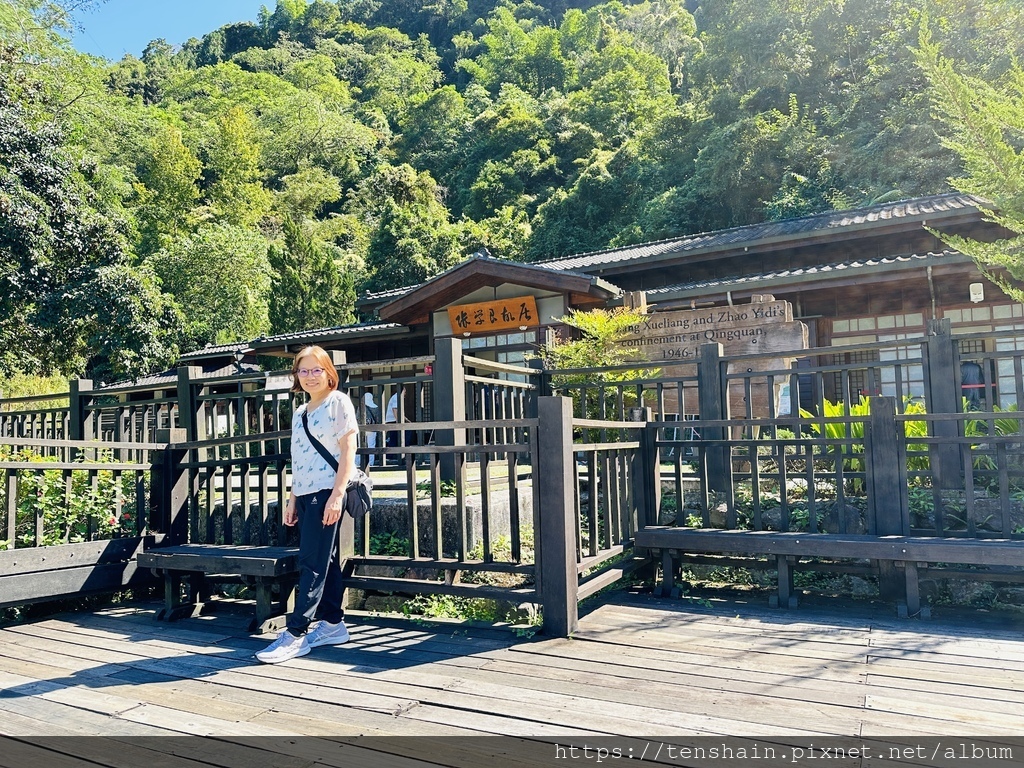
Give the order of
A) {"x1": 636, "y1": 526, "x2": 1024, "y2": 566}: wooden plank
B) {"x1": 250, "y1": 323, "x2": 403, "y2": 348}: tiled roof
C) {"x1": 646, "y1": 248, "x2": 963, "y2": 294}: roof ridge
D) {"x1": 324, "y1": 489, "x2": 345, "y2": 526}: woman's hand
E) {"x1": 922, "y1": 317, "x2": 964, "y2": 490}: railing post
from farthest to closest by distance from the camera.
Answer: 1. {"x1": 250, "y1": 323, "x2": 403, "y2": 348}: tiled roof
2. {"x1": 646, "y1": 248, "x2": 963, "y2": 294}: roof ridge
3. {"x1": 922, "y1": 317, "x2": 964, "y2": 490}: railing post
4. {"x1": 636, "y1": 526, "x2": 1024, "y2": 566}: wooden plank
5. {"x1": 324, "y1": 489, "x2": 345, "y2": 526}: woman's hand

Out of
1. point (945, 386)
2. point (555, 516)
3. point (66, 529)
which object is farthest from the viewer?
point (66, 529)

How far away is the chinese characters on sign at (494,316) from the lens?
12.3 m

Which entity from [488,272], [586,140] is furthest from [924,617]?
[586,140]

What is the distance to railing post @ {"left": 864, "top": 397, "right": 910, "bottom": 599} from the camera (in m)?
4.24

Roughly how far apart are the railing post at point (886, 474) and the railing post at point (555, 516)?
1.95 meters

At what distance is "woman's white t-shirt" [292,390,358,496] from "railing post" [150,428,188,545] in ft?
5.54

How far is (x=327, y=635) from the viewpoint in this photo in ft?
12.1

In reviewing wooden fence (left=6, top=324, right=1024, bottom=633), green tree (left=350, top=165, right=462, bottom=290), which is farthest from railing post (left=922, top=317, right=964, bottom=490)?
green tree (left=350, top=165, right=462, bottom=290)

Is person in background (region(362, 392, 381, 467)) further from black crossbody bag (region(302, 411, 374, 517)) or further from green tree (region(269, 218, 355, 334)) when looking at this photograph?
green tree (region(269, 218, 355, 334))

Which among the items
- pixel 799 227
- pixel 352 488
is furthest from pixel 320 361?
pixel 799 227

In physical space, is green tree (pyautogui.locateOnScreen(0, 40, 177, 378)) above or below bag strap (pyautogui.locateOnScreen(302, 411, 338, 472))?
above

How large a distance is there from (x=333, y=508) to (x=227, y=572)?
40.4 inches

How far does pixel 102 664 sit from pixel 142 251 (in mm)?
28308

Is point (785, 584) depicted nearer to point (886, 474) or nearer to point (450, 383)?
point (886, 474)
